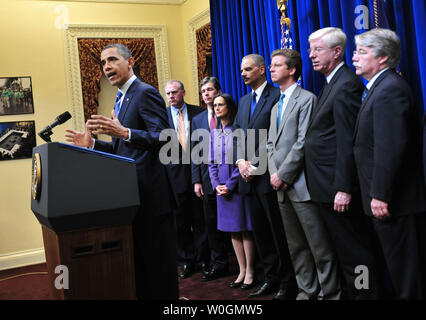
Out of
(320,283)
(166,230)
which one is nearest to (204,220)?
(320,283)

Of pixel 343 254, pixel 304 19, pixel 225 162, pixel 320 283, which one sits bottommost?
pixel 320 283

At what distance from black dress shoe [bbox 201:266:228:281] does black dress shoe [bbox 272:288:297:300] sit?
0.77m

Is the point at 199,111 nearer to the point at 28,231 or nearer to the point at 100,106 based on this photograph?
the point at 100,106

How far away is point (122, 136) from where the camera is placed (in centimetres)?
204

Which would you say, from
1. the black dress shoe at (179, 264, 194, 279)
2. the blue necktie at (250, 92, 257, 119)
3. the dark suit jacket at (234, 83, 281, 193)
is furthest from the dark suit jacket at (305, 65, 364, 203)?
the black dress shoe at (179, 264, 194, 279)

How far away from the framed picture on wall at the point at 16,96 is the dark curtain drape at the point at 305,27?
2.10m

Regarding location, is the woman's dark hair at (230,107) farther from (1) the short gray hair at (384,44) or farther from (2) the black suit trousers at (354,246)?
(1) the short gray hair at (384,44)

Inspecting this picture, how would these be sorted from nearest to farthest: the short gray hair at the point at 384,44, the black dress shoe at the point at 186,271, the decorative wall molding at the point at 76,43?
1. the short gray hair at the point at 384,44
2. the black dress shoe at the point at 186,271
3. the decorative wall molding at the point at 76,43

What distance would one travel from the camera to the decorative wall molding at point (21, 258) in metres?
4.83

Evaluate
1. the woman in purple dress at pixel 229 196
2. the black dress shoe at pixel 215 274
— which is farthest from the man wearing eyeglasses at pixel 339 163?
the black dress shoe at pixel 215 274

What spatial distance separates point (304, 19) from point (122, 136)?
1846mm

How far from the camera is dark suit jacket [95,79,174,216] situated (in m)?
2.19

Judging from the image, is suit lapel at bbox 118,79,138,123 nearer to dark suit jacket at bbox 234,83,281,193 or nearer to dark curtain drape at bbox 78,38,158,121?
dark suit jacket at bbox 234,83,281,193

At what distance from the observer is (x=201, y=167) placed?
12.2 ft
